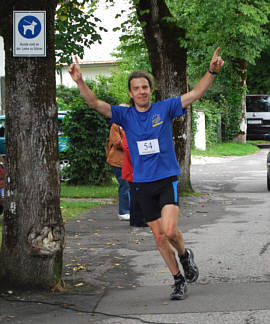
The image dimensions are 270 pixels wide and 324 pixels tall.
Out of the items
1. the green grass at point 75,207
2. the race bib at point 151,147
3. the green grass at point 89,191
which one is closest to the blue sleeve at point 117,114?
the race bib at point 151,147

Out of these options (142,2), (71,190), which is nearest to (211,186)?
(71,190)

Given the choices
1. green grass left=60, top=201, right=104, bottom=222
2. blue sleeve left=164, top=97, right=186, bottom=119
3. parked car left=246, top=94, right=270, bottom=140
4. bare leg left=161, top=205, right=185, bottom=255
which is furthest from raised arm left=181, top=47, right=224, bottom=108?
parked car left=246, top=94, right=270, bottom=140

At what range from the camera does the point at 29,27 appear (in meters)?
6.43

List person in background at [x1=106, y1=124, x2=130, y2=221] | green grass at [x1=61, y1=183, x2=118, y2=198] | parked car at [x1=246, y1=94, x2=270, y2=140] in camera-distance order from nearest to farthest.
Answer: person in background at [x1=106, y1=124, x2=130, y2=221]
green grass at [x1=61, y1=183, x2=118, y2=198]
parked car at [x1=246, y1=94, x2=270, y2=140]

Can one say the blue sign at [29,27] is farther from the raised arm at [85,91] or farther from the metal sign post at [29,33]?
the raised arm at [85,91]

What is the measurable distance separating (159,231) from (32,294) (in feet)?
4.18

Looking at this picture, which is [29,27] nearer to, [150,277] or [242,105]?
[150,277]

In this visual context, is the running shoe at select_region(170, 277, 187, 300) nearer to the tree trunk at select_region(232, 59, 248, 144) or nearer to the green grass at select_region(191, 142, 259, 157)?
the green grass at select_region(191, 142, 259, 157)

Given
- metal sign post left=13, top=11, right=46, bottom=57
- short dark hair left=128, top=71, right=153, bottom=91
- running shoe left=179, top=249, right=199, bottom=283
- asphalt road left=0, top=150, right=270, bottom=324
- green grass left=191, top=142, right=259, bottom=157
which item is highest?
metal sign post left=13, top=11, right=46, bottom=57

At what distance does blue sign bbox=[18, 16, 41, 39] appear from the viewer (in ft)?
21.1

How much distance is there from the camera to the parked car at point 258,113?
37.2 m

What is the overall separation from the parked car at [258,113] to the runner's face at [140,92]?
31.4 m

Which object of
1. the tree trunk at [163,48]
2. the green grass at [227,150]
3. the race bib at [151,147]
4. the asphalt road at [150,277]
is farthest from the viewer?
the green grass at [227,150]

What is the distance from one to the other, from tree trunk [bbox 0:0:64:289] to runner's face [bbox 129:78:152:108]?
78 cm
